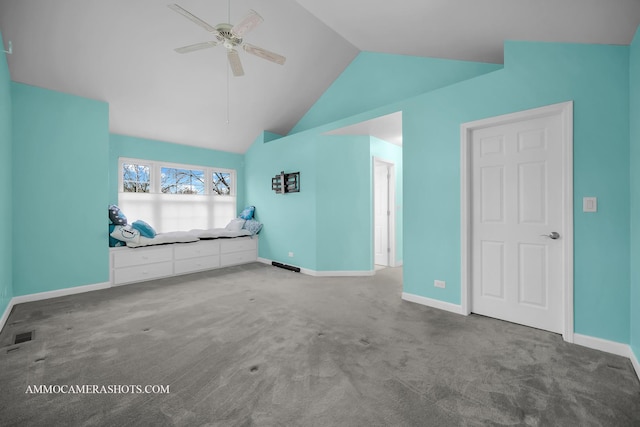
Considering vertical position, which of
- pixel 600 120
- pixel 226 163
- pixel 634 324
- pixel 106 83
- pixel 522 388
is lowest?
pixel 522 388

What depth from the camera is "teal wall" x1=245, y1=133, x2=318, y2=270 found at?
4817mm

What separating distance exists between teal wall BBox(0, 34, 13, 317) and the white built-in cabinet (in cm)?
104

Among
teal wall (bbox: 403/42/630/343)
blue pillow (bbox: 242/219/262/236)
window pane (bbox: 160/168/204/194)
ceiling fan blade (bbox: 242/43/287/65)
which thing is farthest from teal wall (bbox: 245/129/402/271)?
window pane (bbox: 160/168/204/194)

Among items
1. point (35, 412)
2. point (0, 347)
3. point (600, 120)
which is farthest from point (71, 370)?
point (600, 120)

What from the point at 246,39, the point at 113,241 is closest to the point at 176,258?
the point at 113,241

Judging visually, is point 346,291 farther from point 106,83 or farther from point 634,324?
point 106,83

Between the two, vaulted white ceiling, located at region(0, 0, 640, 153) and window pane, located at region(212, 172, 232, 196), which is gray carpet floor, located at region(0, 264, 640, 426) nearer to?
vaulted white ceiling, located at region(0, 0, 640, 153)

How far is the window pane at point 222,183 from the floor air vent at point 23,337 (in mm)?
3994

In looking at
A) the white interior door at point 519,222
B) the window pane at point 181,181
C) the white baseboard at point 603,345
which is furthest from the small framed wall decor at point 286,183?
the white baseboard at point 603,345

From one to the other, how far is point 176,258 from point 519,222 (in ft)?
16.2

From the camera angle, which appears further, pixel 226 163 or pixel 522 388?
pixel 226 163

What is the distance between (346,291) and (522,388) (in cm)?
224

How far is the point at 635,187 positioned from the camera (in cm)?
199

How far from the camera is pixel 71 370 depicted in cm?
192
